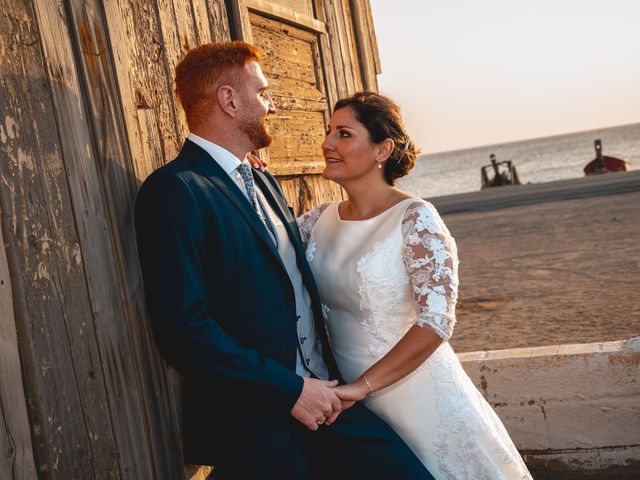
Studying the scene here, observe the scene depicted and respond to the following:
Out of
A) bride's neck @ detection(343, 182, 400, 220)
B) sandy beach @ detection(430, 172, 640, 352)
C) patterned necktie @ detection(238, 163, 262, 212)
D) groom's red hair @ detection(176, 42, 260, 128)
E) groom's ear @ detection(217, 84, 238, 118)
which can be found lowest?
sandy beach @ detection(430, 172, 640, 352)

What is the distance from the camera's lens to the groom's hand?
2.44 m

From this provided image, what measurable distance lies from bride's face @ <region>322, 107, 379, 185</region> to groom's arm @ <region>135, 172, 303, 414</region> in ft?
3.11

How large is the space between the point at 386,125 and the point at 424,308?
2.82ft

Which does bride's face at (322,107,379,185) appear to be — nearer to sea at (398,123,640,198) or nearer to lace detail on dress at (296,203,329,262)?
lace detail on dress at (296,203,329,262)

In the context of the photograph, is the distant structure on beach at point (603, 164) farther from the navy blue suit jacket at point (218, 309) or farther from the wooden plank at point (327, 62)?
the navy blue suit jacket at point (218, 309)

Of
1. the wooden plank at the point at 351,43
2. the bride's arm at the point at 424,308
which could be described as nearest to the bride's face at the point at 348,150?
the bride's arm at the point at 424,308

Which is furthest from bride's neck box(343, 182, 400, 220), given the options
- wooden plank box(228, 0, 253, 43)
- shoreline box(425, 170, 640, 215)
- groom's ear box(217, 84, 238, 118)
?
shoreline box(425, 170, 640, 215)

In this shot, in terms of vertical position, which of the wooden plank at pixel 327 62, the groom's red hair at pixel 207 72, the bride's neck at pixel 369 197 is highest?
the wooden plank at pixel 327 62

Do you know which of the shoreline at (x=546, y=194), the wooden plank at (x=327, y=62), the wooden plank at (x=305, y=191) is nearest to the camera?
the wooden plank at (x=305, y=191)

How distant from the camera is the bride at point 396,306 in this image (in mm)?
2824

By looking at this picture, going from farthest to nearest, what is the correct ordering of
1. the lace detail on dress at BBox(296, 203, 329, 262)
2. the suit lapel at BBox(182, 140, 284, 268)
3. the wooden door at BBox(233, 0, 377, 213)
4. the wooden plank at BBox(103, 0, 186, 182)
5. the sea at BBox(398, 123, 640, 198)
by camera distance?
the sea at BBox(398, 123, 640, 198)
the wooden door at BBox(233, 0, 377, 213)
the lace detail on dress at BBox(296, 203, 329, 262)
the wooden plank at BBox(103, 0, 186, 182)
the suit lapel at BBox(182, 140, 284, 268)

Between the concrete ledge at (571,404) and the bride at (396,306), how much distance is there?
119 centimetres

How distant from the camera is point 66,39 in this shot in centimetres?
238

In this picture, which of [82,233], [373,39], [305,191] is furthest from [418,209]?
[373,39]
